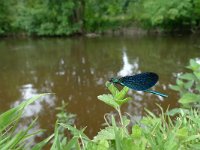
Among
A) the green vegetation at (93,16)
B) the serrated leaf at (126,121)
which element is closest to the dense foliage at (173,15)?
the green vegetation at (93,16)

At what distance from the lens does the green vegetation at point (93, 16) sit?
806 inches

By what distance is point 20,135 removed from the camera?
0.92 m

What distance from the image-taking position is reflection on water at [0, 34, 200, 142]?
7.09 meters

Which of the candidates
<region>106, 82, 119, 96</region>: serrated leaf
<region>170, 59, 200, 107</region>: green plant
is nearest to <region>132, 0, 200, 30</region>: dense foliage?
<region>170, 59, 200, 107</region>: green plant

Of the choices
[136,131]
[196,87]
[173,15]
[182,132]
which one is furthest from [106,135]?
[173,15]

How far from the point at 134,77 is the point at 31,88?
8.58m

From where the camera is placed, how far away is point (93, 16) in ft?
75.5

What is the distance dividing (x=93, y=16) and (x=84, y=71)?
490 inches

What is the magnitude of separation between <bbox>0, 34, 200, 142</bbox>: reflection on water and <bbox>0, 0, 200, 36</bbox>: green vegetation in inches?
118

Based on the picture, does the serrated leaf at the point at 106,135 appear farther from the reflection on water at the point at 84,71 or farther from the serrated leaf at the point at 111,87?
the reflection on water at the point at 84,71

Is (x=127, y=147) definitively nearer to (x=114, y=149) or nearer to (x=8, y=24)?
(x=114, y=149)

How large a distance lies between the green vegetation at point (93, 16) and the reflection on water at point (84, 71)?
9.81 ft

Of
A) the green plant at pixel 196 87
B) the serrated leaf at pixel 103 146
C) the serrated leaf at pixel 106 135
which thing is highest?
the serrated leaf at pixel 103 146

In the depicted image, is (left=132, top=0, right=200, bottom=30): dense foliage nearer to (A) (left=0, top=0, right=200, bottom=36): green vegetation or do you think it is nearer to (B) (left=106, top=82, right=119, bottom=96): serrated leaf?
(A) (left=0, top=0, right=200, bottom=36): green vegetation
